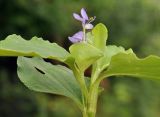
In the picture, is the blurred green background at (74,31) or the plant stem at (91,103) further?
the blurred green background at (74,31)

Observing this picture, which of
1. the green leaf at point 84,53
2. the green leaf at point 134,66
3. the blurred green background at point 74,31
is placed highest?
the green leaf at point 84,53

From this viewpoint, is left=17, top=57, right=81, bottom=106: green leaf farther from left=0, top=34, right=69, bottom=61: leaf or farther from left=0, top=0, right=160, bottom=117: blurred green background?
left=0, top=0, right=160, bottom=117: blurred green background

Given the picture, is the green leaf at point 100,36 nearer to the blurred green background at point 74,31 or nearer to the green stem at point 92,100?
the green stem at point 92,100

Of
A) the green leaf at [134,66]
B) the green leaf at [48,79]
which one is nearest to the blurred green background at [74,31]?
the green leaf at [48,79]

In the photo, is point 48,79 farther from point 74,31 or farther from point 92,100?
point 74,31

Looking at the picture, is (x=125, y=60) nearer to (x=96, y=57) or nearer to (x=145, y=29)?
(x=96, y=57)

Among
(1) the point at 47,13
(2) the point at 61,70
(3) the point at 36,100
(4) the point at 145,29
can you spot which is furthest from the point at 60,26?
(2) the point at 61,70
